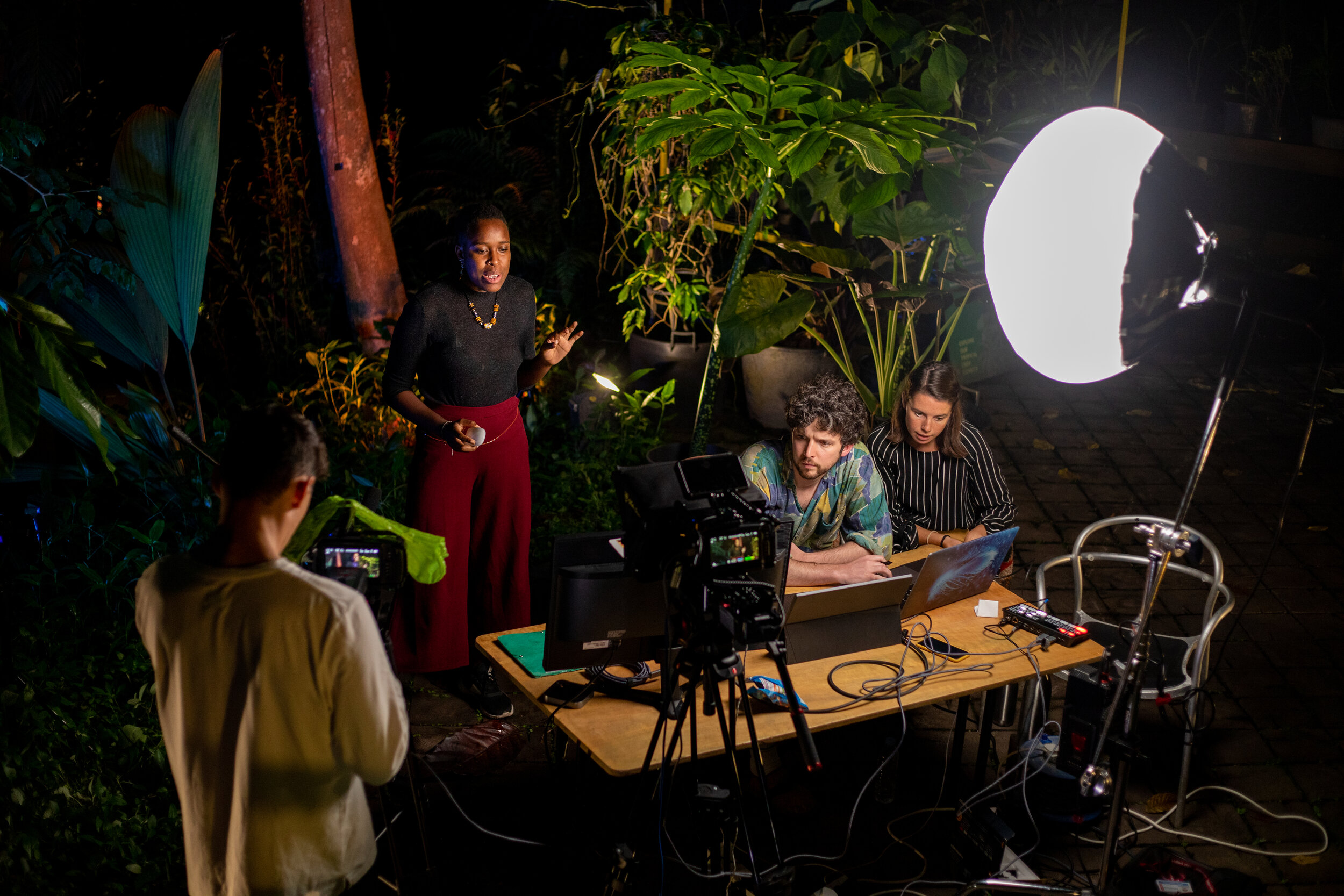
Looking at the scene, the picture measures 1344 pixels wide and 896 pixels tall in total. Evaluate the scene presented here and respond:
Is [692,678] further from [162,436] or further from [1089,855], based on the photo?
[162,436]

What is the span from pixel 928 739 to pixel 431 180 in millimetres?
5798

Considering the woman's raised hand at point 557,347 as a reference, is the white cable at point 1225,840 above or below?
below

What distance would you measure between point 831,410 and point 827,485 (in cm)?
32

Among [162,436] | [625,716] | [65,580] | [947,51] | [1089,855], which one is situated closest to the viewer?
[625,716]

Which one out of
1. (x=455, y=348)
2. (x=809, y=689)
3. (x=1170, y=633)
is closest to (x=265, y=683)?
(x=809, y=689)

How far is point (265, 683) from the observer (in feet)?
6.12

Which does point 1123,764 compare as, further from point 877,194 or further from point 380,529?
point 877,194

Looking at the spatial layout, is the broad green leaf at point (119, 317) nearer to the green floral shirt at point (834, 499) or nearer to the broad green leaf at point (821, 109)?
the green floral shirt at point (834, 499)

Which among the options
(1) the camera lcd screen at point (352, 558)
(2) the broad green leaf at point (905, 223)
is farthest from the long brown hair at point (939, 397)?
(1) the camera lcd screen at point (352, 558)

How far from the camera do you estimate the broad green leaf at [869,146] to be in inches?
147

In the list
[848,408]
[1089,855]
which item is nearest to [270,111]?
[848,408]

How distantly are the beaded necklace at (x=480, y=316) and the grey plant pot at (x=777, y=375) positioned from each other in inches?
113

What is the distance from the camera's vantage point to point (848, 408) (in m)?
3.46

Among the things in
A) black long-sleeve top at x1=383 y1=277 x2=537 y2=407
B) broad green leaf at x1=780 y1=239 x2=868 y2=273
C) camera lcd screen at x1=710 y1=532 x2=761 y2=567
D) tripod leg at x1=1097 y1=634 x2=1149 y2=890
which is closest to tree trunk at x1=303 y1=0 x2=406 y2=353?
black long-sleeve top at x1=383 y1=277 x2=537 y2=407
